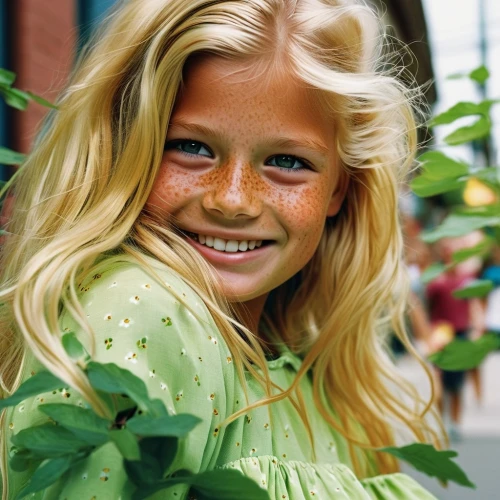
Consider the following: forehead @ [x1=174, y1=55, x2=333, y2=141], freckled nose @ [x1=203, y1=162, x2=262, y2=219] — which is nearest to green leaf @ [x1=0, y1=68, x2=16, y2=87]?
forehead @ [x1=174, y1=55, x2=333, y2=141]

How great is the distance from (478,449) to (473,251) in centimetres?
525

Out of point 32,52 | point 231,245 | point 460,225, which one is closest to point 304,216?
point 231,245

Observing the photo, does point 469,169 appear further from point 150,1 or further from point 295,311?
point 150,1

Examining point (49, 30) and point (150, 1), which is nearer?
point (150, 1)

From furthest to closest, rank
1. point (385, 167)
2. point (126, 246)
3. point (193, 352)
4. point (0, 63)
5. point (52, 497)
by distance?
1. point (0, 63)
2. point (385, 167)
3. point (126, 246)
4. point (193, 352)
5. point (52, 497)

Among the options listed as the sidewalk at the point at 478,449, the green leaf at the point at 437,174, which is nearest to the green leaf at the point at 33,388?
the green leaf at the point at 437,174

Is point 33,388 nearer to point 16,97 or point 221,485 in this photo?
point 221,485

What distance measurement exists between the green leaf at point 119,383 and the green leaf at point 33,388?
41 mm

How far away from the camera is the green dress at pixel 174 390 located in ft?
3.59

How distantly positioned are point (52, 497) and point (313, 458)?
61cm

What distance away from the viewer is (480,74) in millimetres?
1641

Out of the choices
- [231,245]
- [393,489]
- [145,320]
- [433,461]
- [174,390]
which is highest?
[231,245]

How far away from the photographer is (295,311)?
187 cm

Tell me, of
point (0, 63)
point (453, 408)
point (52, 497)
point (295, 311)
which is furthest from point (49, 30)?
point (453, 408)
